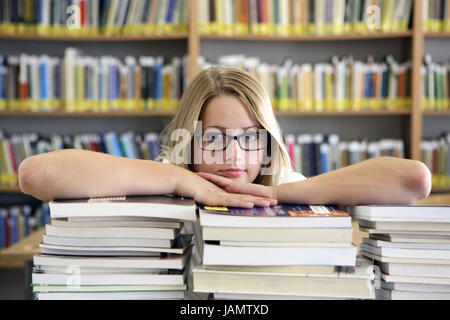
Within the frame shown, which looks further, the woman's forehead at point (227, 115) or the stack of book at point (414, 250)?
the woman's forehead at point (227, 115)

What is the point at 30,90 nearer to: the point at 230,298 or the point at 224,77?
the point at 224,77

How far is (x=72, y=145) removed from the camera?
2.99 meters

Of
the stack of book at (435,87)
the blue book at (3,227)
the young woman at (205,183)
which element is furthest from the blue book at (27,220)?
the young woman at (205,183)

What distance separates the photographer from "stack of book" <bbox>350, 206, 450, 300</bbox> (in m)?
0.61

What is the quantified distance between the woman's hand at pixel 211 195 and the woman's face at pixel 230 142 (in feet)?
0.63

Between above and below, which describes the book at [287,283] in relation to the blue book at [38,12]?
below

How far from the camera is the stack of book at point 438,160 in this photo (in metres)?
2.83

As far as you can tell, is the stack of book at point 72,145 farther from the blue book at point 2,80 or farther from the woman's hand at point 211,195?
the woman's hand at point 211,195

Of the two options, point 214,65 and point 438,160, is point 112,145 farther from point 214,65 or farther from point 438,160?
point 438,160

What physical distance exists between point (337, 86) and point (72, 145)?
1585mm

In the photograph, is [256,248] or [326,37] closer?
[256,248]
